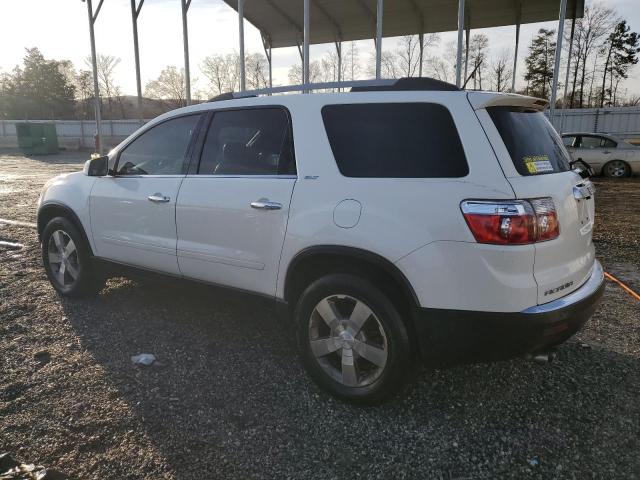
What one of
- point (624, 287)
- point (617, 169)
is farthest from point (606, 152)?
point (624, 287)

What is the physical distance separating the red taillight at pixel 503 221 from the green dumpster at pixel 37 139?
31.3 meters

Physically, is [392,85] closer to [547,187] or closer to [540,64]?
[547,187]

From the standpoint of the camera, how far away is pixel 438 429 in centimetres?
266

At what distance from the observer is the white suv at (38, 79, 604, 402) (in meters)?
2.37

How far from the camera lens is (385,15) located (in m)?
→ 17.1

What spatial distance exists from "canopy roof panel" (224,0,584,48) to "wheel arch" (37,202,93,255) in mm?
12407

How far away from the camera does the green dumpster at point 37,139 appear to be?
2825 cm

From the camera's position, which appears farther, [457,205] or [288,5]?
[288,5]

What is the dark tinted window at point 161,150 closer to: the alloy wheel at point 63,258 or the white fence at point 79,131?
the alloy wheel at point 63,258

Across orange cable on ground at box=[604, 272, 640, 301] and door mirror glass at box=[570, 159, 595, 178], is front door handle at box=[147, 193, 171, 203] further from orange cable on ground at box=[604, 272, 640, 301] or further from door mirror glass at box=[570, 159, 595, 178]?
orange cable on ground at box=[604, 272, 640, 301]

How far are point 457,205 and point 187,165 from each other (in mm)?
2163

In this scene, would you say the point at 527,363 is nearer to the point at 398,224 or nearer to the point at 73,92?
the point at 398,224

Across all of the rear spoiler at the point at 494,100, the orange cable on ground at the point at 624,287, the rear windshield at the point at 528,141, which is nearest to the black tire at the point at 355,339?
the rear windshield at the point at 528,141

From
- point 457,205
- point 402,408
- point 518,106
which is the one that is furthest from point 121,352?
point 518,106
